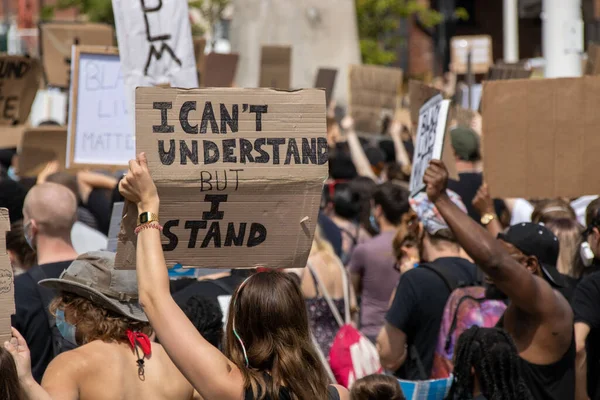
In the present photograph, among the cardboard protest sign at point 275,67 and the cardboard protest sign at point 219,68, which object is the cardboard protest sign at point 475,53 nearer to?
the cardboard protest sign at point 275,67

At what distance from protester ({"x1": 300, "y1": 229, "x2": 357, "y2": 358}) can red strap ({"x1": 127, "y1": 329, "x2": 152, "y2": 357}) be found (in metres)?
2.05

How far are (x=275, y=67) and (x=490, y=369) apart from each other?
7193 millimetres

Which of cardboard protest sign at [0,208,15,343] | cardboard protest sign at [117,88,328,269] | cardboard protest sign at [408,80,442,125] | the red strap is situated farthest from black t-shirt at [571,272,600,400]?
cardboard protest sign at [0,208,15,343]

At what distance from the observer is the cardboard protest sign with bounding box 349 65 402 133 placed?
454 inches

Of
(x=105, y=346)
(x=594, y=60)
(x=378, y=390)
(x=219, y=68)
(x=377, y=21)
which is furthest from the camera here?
(x=377, y=21)

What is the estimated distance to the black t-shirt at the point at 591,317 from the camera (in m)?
4.72

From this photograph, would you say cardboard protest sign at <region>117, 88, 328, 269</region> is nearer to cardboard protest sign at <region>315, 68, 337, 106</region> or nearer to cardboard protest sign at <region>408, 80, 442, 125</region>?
cardboard protest sign at <region>408, 80, 442, 125</region>

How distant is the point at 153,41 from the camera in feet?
Answer: 19.0

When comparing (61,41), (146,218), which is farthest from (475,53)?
(146,218)

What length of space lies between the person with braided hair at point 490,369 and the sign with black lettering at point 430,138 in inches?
37.1

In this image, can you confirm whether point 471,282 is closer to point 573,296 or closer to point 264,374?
point 573,296

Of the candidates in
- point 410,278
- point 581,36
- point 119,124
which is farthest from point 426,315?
point 581,36

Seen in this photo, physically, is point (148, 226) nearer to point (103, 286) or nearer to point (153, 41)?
point (103, 286)

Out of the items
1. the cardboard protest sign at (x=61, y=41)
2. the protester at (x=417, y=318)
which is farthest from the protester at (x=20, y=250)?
the cardboard protest sign at (x=61, y=41)
